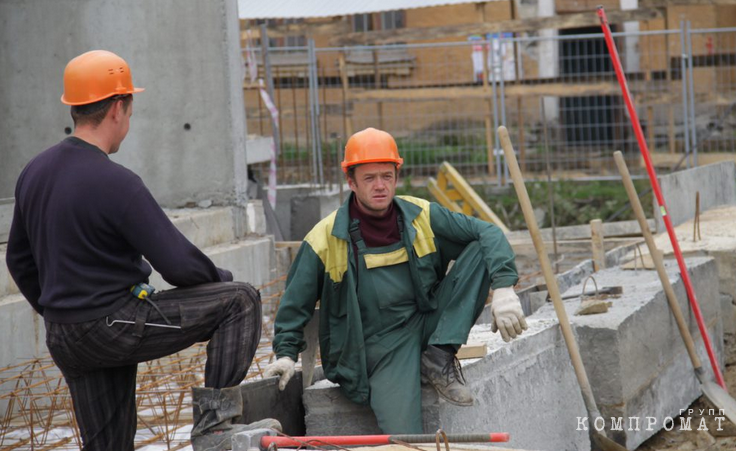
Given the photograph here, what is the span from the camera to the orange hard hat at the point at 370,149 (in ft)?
14.8

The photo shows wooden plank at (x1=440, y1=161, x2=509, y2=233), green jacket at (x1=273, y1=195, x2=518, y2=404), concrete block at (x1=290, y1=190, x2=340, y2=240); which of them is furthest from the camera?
concrete block at (x1=290, y1=190, x2=340, y2=240)

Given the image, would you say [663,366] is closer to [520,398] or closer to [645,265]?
[645,265]

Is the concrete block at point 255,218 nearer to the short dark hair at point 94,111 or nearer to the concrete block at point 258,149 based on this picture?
the concrete block at point 258,149

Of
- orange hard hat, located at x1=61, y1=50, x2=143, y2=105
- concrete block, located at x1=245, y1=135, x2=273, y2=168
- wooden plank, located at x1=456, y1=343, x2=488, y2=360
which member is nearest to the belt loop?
orange hard hat, located at x1=61, y1=50, x2=143, y2=105

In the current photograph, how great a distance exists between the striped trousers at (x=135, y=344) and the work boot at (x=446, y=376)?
89 cm

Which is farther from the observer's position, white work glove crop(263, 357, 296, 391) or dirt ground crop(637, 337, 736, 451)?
dirt ground crop(637, 337, 736, 451)

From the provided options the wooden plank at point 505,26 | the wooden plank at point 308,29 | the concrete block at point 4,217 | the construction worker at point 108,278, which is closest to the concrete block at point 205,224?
the concrete block at point 4,217

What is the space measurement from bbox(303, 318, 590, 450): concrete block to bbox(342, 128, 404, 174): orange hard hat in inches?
38.8

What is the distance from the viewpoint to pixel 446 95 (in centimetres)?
1516

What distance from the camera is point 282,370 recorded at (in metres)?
4.27

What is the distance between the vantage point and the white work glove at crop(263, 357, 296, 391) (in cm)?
425

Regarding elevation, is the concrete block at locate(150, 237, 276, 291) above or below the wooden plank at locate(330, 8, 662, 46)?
below

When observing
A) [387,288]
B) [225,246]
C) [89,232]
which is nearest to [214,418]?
[89,232]

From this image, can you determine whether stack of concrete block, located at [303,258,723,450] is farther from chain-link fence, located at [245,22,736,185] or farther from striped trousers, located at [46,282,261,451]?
chain-link fence, located at [245,22,736,185]
